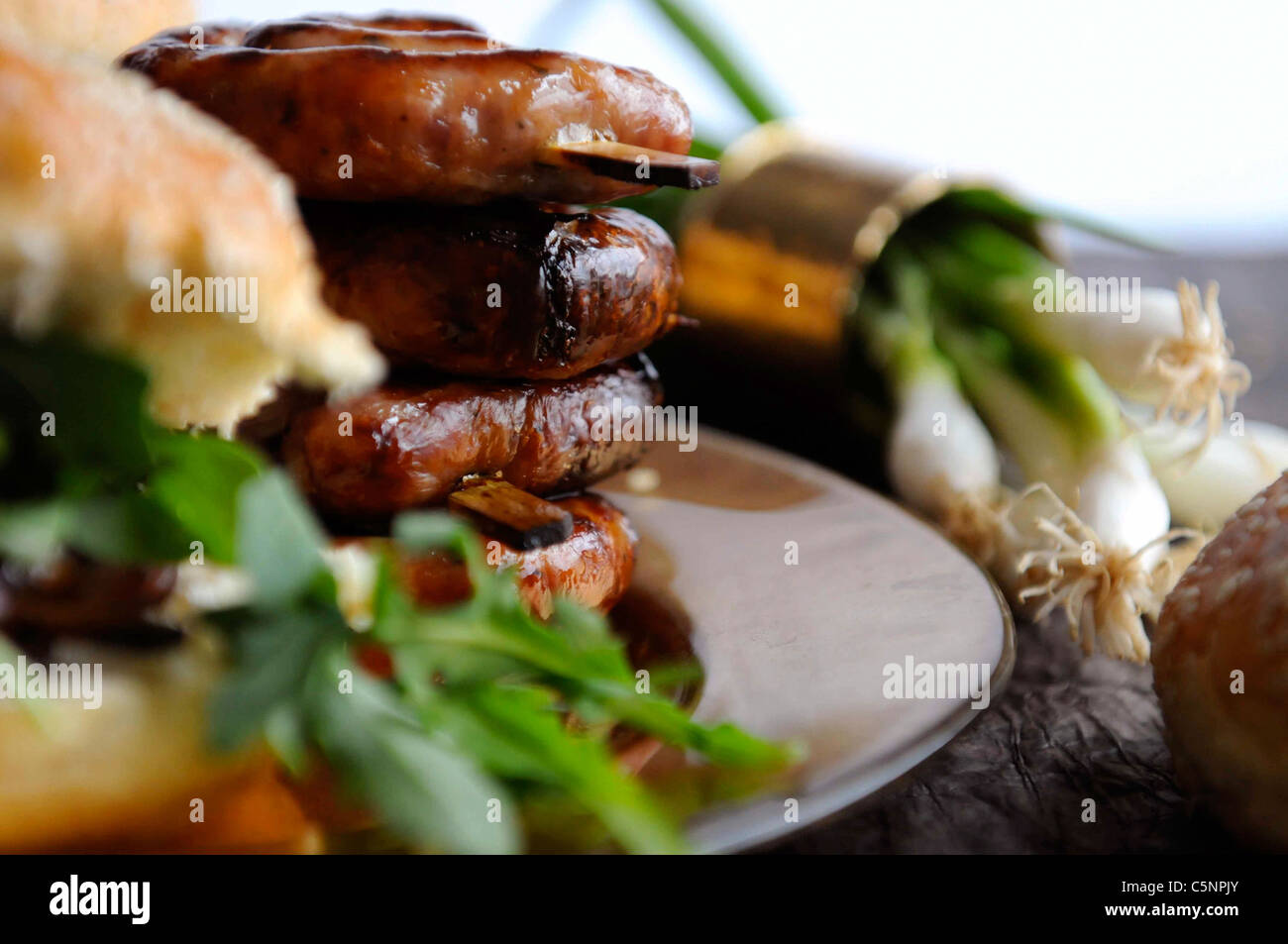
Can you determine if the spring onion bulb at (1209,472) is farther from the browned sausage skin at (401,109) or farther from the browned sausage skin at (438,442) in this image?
the browned sausage skin at (401,109)

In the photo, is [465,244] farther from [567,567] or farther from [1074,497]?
[1074,497]

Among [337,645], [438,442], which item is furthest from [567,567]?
[337,645]

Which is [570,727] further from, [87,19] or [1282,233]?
[1282,233]

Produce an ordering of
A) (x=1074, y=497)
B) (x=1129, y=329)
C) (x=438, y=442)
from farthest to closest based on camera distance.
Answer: (x=1129, y=329) < (x=1074, y=497) < (x=438, y=442)

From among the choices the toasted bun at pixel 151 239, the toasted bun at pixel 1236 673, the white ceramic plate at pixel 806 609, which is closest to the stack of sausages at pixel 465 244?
the white ceramic plate at pixel 806 609

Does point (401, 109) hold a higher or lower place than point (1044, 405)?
higher

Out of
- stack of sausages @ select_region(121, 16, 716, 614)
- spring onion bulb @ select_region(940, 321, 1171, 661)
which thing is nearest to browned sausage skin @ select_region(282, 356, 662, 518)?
stack of sausages @ select_region(121, 16, 716, 614)
